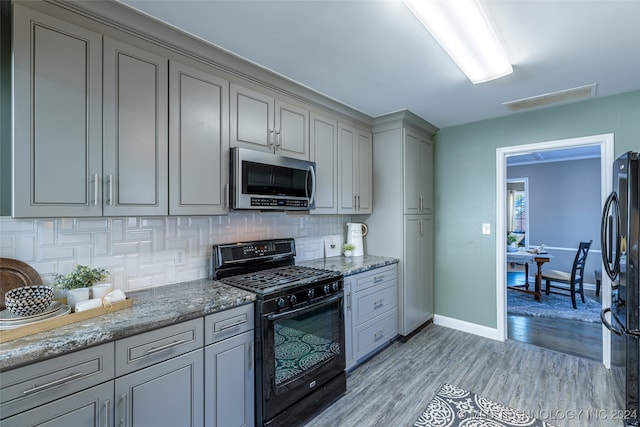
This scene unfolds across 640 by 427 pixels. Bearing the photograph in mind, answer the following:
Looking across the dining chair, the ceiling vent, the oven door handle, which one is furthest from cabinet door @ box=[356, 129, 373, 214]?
the dining chair

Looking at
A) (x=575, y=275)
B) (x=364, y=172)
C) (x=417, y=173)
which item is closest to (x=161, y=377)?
(x=364, y=172)

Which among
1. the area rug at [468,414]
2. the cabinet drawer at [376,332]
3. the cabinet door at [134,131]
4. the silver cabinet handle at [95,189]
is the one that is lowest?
the area rug at [468,414]

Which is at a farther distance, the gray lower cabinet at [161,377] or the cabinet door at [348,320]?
the cabinet door at [348,320]

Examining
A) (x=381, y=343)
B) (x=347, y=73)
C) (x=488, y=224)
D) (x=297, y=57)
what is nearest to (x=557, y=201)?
(x=488, y=224)

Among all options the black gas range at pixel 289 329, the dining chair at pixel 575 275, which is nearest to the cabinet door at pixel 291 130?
the black gas range at pixel 289 329

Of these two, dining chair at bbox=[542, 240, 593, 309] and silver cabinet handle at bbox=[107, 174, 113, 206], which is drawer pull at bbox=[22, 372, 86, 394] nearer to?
silver cabinet handle at bbox=[107, 174, 113, 206]

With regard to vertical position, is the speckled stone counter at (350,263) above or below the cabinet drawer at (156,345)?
above

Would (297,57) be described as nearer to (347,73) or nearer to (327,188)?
(347,73)

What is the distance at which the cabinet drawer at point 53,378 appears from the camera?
1045 mm

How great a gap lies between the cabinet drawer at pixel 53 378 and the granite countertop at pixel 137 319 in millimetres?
34

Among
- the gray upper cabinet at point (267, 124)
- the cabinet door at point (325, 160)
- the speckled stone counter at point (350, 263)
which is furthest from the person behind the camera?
the cabinet door at point (325, 160)

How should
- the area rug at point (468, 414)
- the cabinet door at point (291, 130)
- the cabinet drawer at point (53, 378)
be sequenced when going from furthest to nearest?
the cabinet door at point (291, 130) → the area rug at point (468, 414) → the cabinet drawer at point (53, 378)

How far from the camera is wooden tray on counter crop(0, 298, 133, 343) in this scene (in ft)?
3.80

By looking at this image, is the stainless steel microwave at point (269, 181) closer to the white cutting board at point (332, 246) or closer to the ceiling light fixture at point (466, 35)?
the white cutting board at point (332, 246)
